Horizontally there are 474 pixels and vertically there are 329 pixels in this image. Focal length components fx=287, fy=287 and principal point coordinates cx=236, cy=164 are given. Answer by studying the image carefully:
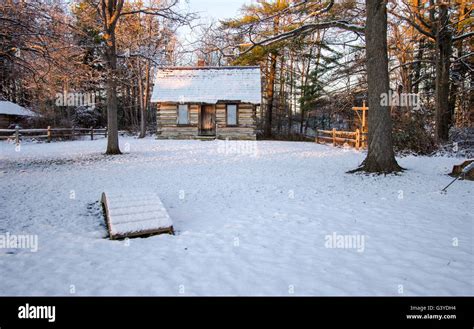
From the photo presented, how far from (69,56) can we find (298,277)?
11.9 meters

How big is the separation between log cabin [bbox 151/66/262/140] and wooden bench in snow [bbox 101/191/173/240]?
59.4ft

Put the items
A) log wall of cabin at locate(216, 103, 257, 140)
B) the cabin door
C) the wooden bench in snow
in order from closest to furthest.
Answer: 1. the wooden bench in snow
2. log wall of cabin at locate(216, 103, 257, 140)
3. the cabin door

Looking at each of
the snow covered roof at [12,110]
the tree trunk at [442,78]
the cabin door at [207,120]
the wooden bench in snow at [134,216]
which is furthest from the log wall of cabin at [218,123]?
the wooden bench in snow at [134,216]

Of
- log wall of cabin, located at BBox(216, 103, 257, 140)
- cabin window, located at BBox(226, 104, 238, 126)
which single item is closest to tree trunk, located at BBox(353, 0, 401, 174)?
log wall of cabin, located at BBox(216, 103, 257, 140)

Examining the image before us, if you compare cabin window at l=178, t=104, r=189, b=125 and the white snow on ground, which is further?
cabin window at l=178, t=104, r=189, b=125

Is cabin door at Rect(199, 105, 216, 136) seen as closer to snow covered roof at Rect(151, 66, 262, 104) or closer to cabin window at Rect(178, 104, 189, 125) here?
cabin window at Rect(178, 104, 189, 125)

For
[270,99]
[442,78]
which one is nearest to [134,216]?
[442,78]

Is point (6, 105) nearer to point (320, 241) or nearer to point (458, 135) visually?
point (320, 241)

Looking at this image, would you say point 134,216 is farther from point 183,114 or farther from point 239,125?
point 183,114

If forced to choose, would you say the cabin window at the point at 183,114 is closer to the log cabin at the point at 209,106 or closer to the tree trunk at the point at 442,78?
the log cabin at the point at 209,106

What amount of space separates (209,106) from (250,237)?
20996 millimetres

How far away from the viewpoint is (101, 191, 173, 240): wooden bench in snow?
4887 millimetres

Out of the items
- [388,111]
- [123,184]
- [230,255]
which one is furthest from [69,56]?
[388,111]

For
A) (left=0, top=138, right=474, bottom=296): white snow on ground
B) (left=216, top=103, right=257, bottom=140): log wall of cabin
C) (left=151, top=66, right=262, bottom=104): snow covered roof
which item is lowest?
(left=0, top=138, right=474, bottom=296): white snow on ground
